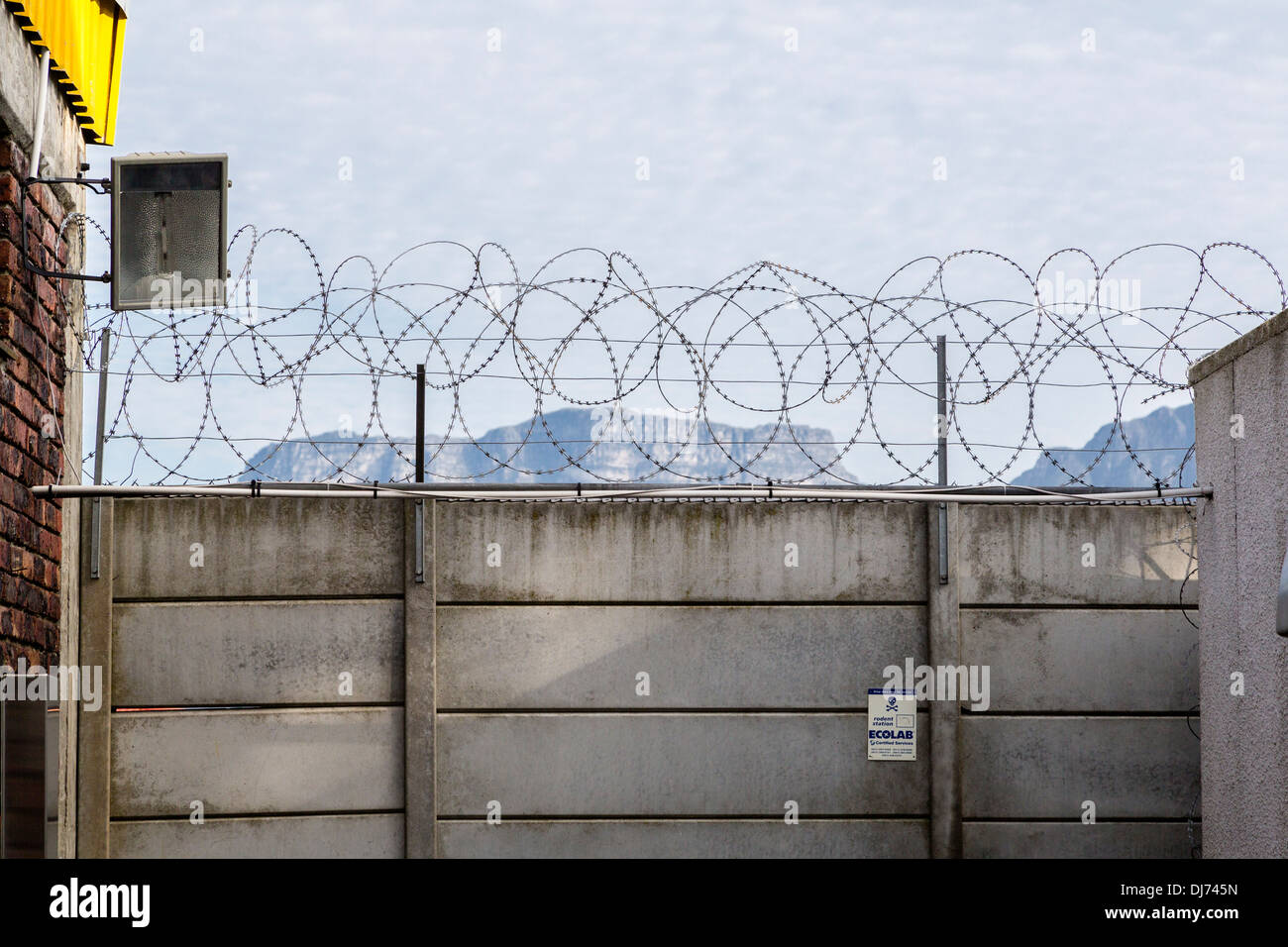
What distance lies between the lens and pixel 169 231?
5.50 metres

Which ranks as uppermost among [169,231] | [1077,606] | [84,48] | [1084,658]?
[84,48]

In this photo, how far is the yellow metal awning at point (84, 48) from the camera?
5109 mm

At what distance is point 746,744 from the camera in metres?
6.68

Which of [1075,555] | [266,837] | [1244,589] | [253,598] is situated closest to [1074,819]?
[1075,555]

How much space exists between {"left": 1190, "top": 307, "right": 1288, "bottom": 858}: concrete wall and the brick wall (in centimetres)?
495

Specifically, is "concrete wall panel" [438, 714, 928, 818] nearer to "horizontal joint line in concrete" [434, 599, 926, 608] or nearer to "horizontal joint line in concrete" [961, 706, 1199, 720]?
"horizontal joint line in concrete" [961, 706, 1199, 720]

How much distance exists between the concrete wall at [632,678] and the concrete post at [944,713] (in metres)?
0.02

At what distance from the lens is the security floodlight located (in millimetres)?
5410

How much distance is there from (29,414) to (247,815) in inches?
92.6

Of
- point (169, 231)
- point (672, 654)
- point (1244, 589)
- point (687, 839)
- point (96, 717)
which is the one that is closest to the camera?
point (1244, 589)

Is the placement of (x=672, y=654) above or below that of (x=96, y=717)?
above

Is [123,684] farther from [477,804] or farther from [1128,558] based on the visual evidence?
[1128,558]

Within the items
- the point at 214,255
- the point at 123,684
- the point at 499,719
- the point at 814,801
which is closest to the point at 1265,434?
the point at 814,801

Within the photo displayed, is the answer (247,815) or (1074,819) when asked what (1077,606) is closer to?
(1074,819)
